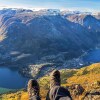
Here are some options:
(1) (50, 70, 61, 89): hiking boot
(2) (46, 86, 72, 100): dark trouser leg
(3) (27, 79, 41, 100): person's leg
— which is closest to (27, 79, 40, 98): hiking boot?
(3) (27, 79, 41, 100): person's leg

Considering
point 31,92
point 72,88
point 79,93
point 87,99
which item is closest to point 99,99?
→ point 87,99

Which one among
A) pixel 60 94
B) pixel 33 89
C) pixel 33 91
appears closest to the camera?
pixel 60 94

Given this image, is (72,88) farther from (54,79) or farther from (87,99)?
(54,79)

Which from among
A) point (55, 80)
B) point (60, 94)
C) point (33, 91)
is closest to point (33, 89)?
point (33, 91)

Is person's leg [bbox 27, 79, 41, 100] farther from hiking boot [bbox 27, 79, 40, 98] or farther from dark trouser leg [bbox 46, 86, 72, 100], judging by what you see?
dark trouser leg [bbox 46, 86, 72, 100]

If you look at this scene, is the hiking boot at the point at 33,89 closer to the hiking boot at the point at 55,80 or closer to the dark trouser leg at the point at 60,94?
the hiking boot at the point at 55,80

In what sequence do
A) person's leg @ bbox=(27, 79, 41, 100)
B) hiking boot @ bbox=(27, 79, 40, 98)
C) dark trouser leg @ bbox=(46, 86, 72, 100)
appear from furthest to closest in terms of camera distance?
1. hiking boot @ bbox=(27, 79, 40, 98)
2. person's leg @ bbox=(27, 79, 41, 100)
3. dark trouser leg @ bbox=(46, 86, 72, 100)

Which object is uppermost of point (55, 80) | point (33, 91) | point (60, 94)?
point (60, 94)

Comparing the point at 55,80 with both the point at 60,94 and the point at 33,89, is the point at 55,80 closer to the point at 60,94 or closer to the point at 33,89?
the point at 33,89

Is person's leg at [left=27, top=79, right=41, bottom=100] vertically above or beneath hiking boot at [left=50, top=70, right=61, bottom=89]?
beneath

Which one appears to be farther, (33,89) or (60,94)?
(33,89)

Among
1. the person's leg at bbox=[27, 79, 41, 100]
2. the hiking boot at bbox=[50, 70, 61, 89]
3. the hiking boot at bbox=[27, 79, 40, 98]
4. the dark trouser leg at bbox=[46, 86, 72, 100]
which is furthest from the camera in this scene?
the hiking boot at bbox=[50, 70, 61, 89]
